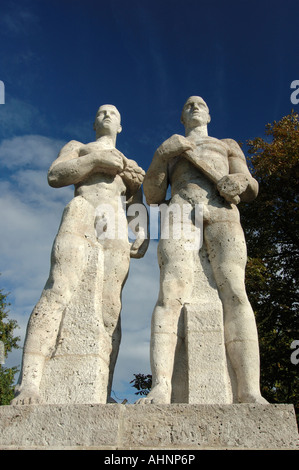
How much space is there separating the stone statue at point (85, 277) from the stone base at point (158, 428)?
0.49 m

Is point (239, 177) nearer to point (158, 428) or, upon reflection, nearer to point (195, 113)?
point (195, 113)

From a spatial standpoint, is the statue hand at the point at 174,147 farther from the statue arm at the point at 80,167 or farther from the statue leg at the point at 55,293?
the statue leg at the point at 55,293

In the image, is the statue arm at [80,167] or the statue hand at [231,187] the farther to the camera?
the statue arm at [80,167]

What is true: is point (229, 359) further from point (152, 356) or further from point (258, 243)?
point (258, 243)

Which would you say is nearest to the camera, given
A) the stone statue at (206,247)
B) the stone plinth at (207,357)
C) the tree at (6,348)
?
the stone plinth at (207,357)

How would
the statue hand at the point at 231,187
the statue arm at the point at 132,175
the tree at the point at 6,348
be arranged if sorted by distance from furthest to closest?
1. the tree at the point at 6,348
2. the statue arm at the point at 132,175
3. the statue hand at the point at 231,187

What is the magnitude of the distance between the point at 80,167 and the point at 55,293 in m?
1.76

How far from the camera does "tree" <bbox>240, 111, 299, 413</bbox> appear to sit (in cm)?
1055

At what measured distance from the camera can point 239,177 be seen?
18.8ft

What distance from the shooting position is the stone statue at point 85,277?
15.5ft

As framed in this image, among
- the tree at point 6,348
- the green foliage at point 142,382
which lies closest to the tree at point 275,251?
the green foliage at point 142,382

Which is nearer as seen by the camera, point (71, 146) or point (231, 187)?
point (231, 187)

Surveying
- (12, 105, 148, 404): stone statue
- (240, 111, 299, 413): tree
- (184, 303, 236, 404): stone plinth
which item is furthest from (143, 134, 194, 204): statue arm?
(240, 111, 299, 413): tree

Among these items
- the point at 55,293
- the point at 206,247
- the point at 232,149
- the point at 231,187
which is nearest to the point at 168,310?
the point at 206,247
